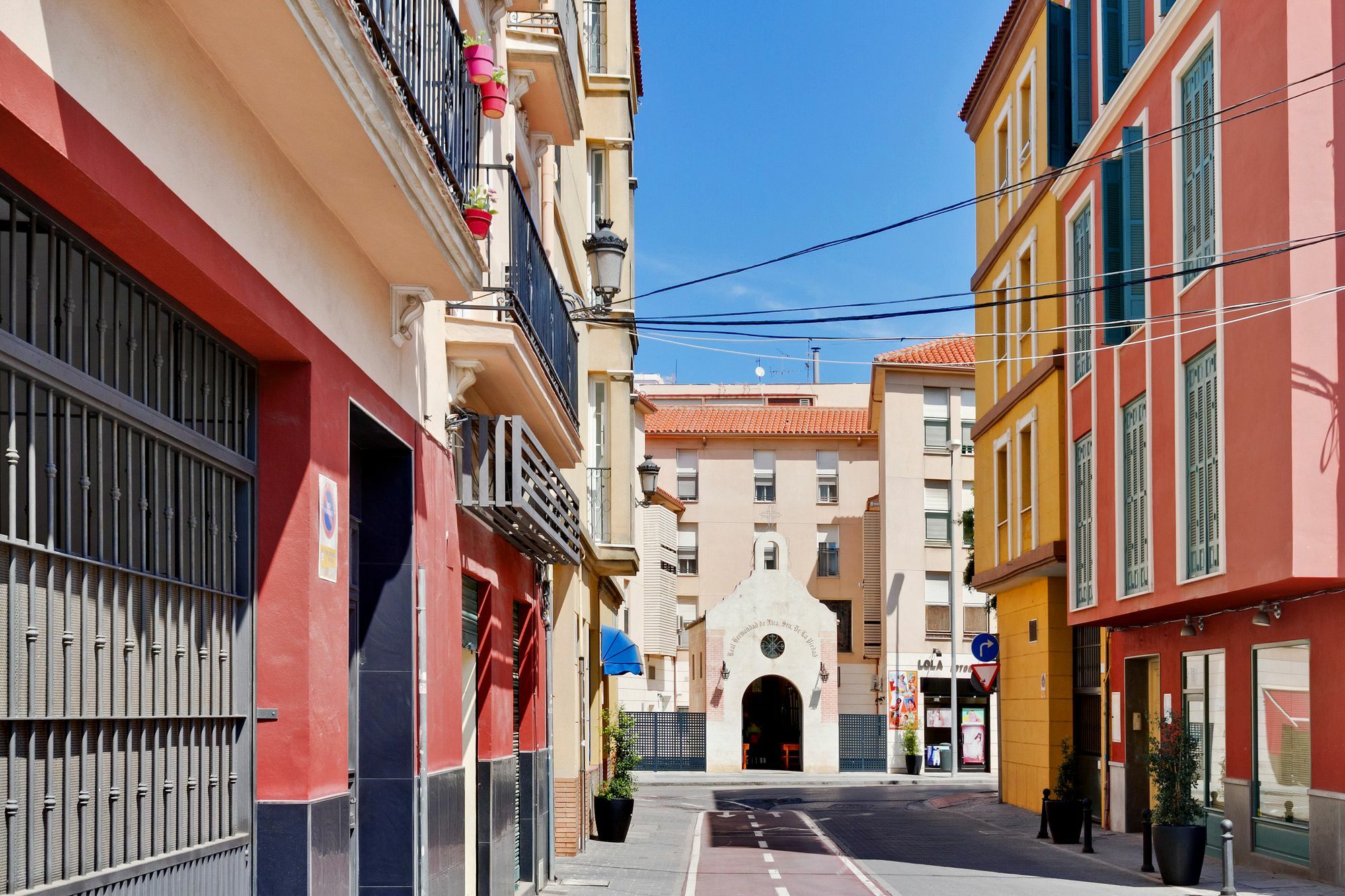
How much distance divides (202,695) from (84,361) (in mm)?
1735

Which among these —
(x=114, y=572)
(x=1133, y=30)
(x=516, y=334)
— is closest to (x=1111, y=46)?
(x=1133, y=30)

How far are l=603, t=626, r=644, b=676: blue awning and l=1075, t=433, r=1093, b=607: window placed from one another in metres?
7.28

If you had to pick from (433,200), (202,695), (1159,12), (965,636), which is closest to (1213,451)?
(1159,12)

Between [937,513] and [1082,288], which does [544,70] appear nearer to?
[1082,288]

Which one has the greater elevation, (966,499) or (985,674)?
(966,499)

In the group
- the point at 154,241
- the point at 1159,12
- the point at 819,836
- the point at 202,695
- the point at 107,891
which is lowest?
the point at 819,836

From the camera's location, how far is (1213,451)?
17953 millimetres

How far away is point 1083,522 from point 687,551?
40.8 m

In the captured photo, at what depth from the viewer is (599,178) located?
80.2ft

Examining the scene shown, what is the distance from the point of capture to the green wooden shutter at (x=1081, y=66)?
80.0 ft

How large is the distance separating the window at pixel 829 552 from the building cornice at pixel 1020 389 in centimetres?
2806

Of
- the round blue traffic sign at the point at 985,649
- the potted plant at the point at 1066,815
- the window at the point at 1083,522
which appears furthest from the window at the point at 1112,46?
the round blue traffic sign at the point at 985,649

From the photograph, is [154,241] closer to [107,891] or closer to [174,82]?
[174,82]

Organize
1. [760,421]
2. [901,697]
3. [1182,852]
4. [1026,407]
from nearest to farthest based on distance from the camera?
[1182,852], [1026,407], [901,697], [760,421]
